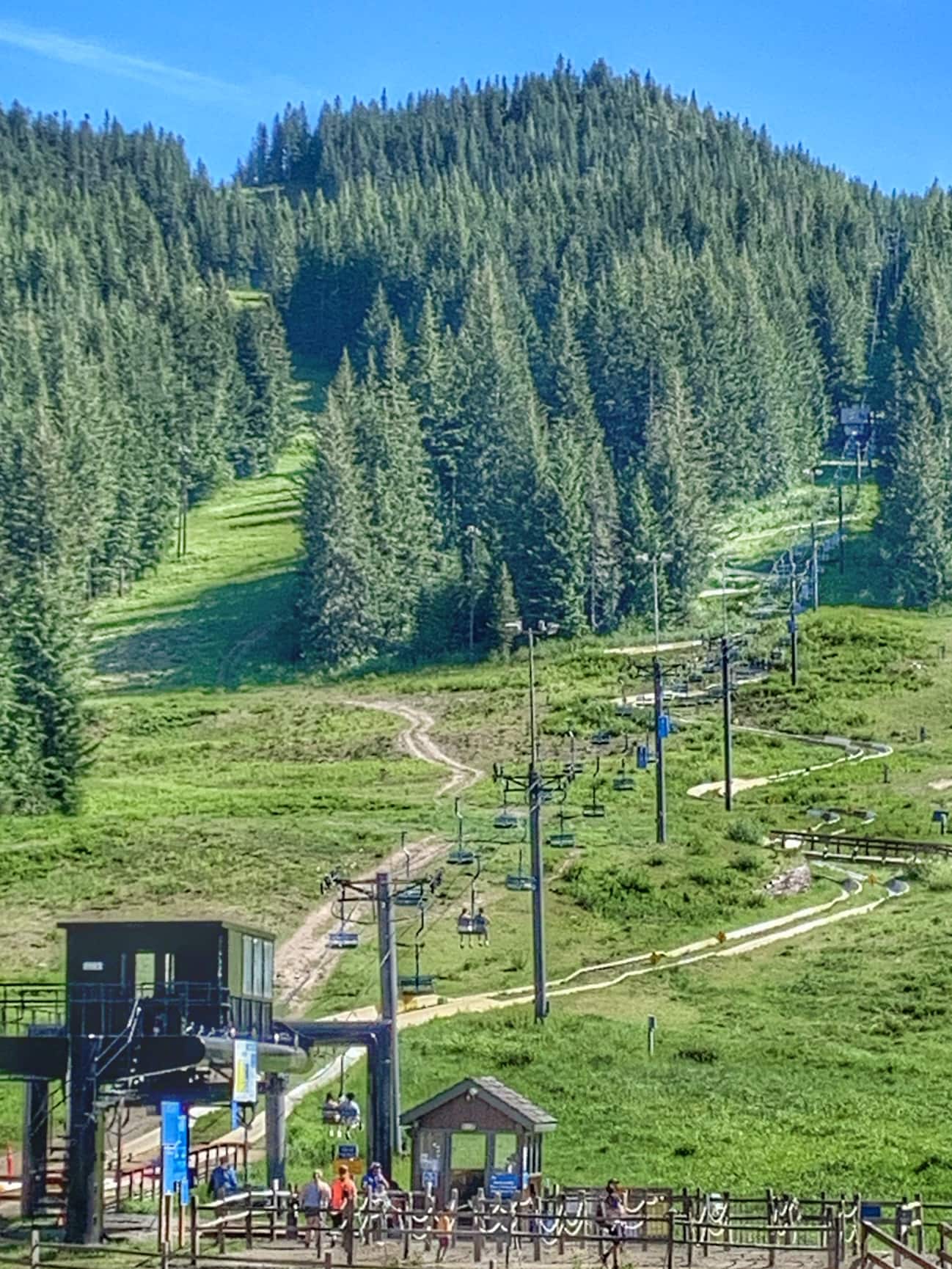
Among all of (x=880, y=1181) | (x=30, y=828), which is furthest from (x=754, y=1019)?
(x=30, y=828)

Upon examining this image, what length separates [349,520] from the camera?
139125 mm

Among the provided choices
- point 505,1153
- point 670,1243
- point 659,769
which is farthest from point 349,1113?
point 659,769

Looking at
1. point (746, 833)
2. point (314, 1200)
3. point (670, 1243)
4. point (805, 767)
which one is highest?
point (805, 767)

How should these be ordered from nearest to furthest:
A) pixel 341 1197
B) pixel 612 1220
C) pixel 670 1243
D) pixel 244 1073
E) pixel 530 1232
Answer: pixel 670 1243, pixel 612 1220, pixel 530 1232, pixel 341 1197, pixel 244 1073

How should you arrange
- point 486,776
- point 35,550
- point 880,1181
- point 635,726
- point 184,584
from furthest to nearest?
1. point 184,584
2. point 35,550
3. point 635,726
4. point 486,776
5. point 880,1181

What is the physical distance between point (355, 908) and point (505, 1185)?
114 ft

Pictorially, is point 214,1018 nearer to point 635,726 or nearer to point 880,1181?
point 880,1181

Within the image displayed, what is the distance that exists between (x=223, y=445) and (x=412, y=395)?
57.5 ft

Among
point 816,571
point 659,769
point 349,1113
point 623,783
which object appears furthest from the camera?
point 816,571

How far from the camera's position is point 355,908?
74.9 meters

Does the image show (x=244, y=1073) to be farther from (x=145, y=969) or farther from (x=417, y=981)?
(x=417, y=981)

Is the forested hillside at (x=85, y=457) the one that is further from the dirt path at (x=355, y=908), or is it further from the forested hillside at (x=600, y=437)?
the dirt path at (x=355, y=908)

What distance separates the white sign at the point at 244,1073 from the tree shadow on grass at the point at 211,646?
90.9 m

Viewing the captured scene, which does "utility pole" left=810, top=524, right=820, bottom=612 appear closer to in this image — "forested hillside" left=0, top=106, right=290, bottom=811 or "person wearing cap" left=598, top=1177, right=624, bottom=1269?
"forested hillside" left=0, top=106, right=290, bottom=811
